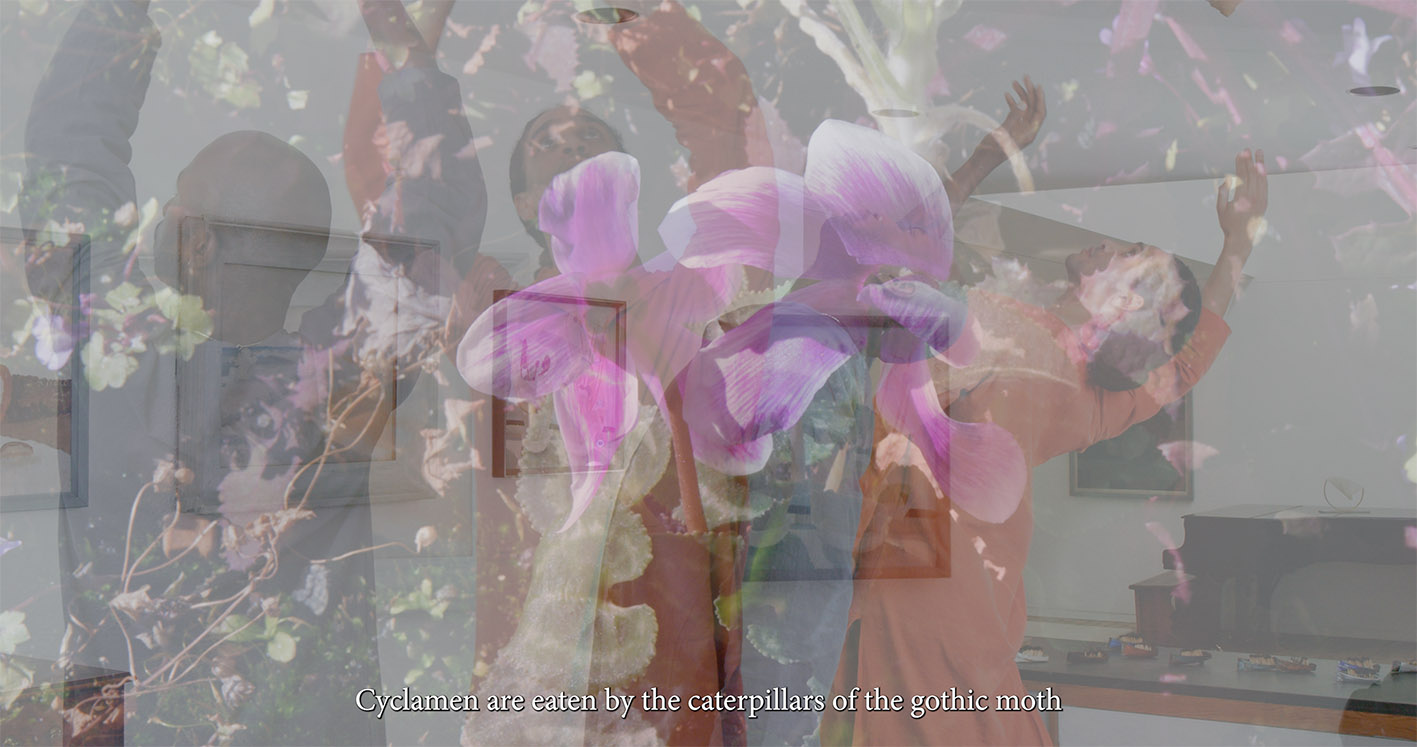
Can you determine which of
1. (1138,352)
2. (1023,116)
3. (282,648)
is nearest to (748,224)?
(1023,116)

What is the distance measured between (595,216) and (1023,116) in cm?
46

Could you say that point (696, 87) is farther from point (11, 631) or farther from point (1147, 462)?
point (11, 631)

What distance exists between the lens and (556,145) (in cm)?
110

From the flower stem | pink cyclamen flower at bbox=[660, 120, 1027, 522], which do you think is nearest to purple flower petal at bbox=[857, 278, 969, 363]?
pink cyclamen flower at bbox=[660, 120, 1027, 522]

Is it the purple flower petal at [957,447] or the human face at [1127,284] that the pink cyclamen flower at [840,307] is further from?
the human face at [1127,284]

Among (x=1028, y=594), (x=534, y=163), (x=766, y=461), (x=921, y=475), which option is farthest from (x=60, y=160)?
(x=1028, y=594)

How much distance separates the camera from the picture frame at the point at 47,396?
1.22 metres

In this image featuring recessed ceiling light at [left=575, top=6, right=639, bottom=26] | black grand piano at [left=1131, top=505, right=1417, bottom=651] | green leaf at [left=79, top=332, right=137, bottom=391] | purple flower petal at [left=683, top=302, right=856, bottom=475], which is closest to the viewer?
black grand piano at [left=1131, top=505, right=1417, bottom=651]

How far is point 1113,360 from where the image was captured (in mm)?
933

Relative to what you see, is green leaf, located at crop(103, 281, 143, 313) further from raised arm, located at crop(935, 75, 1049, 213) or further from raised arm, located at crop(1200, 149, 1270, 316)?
raised arm, located at crop(1200, 149, 1270, 316)

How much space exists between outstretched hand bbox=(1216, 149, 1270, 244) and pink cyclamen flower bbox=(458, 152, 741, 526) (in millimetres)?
493

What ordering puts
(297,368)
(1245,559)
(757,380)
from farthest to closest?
(297,368) < (757,380) < (1245,559)

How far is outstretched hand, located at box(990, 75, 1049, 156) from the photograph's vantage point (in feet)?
3.15

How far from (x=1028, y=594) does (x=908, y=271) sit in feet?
1.09
